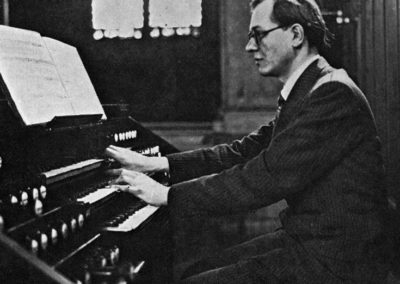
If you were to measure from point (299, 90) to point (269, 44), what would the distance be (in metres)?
0.26

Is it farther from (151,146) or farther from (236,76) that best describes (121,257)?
(236,76)

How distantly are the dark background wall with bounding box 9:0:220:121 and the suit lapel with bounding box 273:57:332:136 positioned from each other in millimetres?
4492

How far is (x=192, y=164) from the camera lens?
10.2ft

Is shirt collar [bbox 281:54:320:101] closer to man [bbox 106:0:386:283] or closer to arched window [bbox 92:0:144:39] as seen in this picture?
man [bbox 106:0:386:283]

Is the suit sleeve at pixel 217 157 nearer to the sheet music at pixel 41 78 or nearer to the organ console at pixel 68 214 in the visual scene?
the organ console at pixel 68 214

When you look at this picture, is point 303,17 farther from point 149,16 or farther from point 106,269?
point 149,16

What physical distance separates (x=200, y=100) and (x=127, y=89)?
0.97 m

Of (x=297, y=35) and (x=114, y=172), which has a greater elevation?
(x=297, y=35)

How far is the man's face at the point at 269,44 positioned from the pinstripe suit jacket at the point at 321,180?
0.76ft

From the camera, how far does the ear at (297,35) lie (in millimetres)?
2479

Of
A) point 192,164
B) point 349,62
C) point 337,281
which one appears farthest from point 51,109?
point 349,62

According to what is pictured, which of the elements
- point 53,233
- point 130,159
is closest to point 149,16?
point 130,159

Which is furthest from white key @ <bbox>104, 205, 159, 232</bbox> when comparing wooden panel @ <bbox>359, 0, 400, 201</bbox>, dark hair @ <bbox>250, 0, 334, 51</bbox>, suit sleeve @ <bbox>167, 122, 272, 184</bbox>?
wooden panel @ <bbox>359, 0, 400, 201</bbox>

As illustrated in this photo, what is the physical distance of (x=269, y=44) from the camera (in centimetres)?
251
